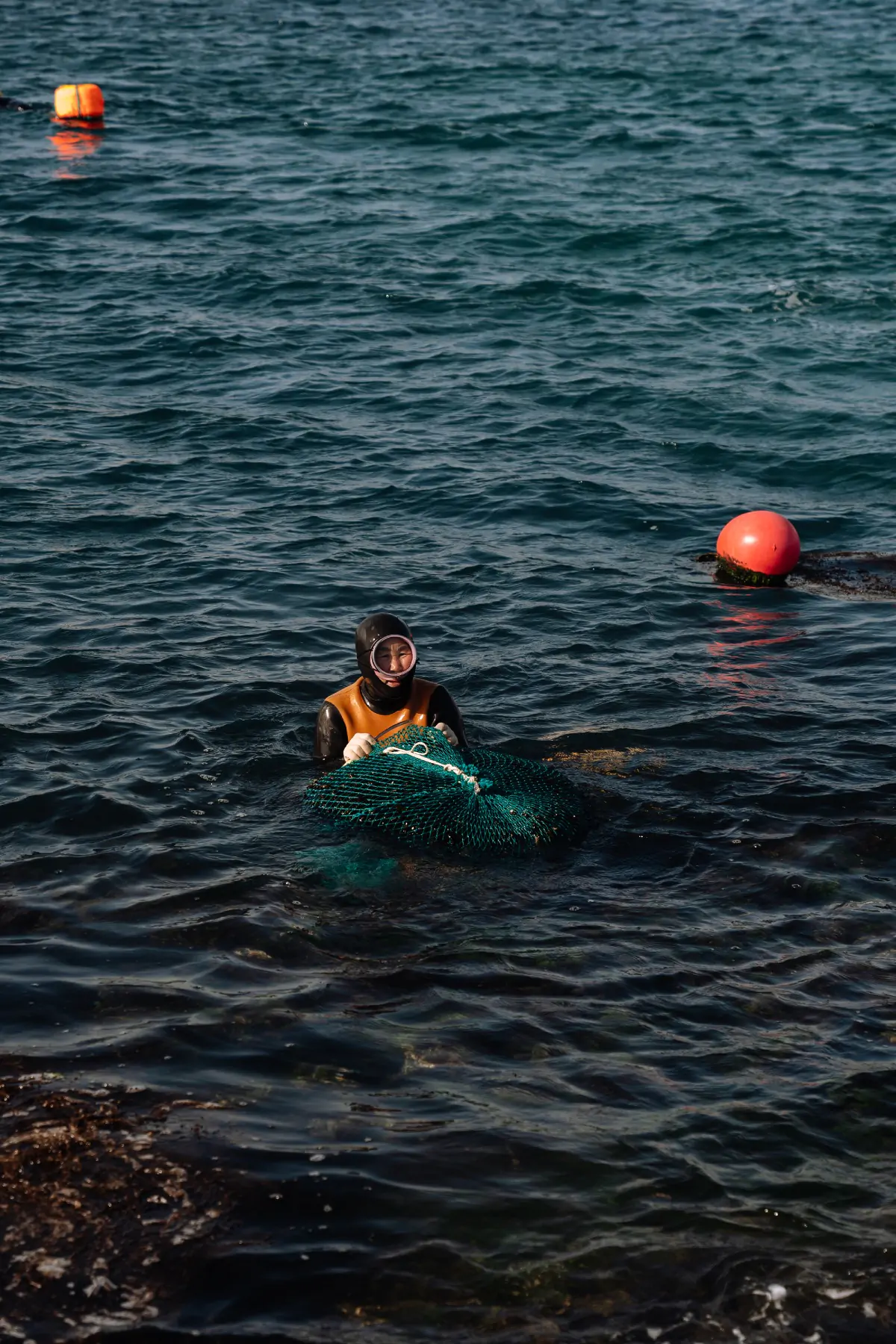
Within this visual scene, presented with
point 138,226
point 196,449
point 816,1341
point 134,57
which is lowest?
point 816,1341

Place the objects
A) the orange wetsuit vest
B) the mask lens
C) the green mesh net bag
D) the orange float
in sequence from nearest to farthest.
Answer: the green mesh net bag → the mask lens → the orange wetsuit vest → the orange float

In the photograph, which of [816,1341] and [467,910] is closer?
[816,1341]

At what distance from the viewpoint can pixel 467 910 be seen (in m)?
8.75

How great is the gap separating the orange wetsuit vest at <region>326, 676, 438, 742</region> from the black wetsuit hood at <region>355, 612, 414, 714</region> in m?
0.03

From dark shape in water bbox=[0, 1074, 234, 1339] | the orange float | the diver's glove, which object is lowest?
dark shape in water bbox=[0, 1074, 234, 1339]

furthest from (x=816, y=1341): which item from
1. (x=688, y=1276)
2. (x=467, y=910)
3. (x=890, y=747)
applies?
(x=890, y=747)

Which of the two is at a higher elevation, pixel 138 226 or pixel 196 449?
pixel 138 226

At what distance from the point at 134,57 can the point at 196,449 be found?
85.7 feet

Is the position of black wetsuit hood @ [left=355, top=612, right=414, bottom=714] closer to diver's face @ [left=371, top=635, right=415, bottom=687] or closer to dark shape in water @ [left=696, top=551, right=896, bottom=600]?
diver's face @ [left=371, top=635, right=415, bottom=687]

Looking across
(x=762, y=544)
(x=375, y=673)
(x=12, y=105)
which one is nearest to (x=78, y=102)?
(x=12, y=105)

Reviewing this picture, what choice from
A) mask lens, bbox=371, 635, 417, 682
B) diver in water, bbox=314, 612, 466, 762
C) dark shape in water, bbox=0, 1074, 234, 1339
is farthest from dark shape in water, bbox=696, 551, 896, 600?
dark shape in water, bbox=0, 1074, 234, 1339

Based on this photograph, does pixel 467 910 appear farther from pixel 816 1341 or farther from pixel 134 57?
pixel 134 57

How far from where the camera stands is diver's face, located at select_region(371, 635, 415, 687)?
9.62 meters

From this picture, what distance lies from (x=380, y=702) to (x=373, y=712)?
12cm
